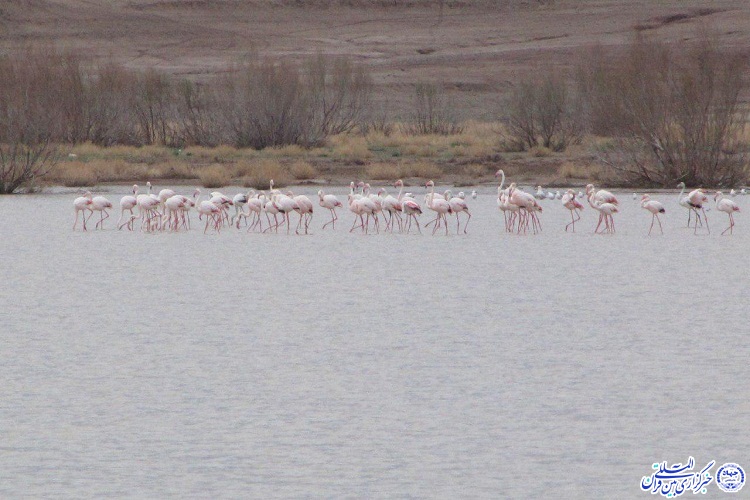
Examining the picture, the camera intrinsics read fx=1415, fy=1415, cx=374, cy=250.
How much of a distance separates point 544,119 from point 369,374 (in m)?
36.5

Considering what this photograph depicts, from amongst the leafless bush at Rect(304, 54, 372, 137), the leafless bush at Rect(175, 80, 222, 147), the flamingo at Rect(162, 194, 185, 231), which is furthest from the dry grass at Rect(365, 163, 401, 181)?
the flamingo at Rect(162, 194, 185, 231)

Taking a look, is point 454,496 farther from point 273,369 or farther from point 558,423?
point 273,369

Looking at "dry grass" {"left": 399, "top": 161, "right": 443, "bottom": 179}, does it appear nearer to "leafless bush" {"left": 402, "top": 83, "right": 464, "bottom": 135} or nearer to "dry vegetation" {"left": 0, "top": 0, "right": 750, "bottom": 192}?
"dry vegetation" {"left": 0, "top": 0, "right": 750, "bottom": 192}

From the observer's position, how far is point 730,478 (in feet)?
23.1

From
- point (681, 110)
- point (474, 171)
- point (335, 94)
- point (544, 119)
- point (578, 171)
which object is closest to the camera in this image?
point (681, 110)

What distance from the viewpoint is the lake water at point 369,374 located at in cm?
737

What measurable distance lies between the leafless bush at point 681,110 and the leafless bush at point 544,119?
12.7 meters

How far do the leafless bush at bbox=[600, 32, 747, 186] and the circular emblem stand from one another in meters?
23.8

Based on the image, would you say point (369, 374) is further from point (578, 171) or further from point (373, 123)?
point (373, 123)

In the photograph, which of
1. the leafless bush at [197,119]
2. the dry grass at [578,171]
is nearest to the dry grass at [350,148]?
the leafless bush at [197,119]

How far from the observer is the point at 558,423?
8.30 m

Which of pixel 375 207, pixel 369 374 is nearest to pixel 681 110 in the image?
pixel 375 207

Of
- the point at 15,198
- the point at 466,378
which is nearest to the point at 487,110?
the point at 15,198

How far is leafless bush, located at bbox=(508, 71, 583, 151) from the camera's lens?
4538cm
